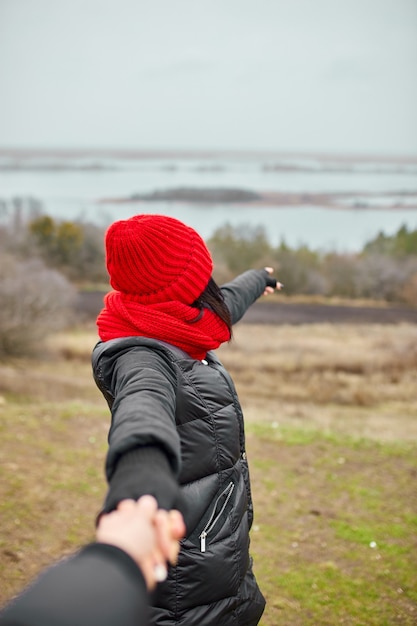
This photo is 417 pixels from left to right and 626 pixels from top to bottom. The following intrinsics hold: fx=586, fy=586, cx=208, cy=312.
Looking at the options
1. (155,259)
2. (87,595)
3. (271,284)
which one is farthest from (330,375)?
(87,595)

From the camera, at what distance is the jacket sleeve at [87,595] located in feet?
2.60

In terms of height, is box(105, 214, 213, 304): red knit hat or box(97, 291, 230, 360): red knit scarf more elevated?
box(105, 214, 213, 304): red knit hat

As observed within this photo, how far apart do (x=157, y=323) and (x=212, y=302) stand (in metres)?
0.25

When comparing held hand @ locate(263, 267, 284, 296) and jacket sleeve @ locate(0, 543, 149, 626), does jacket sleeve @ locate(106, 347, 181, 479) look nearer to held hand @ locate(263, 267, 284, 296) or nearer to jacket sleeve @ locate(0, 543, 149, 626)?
jacket sleeve @ locate(0, 543, 149, 626)

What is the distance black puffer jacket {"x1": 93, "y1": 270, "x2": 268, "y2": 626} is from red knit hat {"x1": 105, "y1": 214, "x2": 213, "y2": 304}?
0.19 meters

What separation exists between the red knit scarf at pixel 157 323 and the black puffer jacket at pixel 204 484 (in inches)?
1.7

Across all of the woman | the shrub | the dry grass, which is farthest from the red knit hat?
the shrub

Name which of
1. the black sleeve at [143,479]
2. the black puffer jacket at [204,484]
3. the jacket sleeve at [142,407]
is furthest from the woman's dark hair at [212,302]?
the black sleeve at [143,479]

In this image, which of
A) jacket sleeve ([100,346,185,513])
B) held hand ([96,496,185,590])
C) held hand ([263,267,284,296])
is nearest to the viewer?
held hand ([96,496,185,590])

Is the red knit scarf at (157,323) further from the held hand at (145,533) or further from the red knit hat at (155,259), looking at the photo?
the held hand at (145,533)

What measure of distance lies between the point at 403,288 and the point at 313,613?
23970 millimetres

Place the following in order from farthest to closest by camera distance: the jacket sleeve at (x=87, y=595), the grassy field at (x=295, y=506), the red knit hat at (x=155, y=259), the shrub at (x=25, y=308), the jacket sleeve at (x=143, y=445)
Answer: the shrub at (x=25, y=308), the grassy field at (x=295, y=506), the red knit hat at (x=155, y=259), the jacket sleeve at (x=143, y=445), the jacket sleeve at (x=87, y=595)

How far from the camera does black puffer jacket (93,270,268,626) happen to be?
5.46 feet

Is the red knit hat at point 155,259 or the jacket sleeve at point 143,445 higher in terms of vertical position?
the red knit hat at point 155,259
